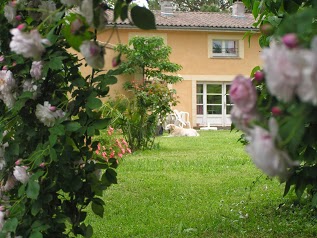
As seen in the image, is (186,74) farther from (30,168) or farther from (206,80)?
(30,168)

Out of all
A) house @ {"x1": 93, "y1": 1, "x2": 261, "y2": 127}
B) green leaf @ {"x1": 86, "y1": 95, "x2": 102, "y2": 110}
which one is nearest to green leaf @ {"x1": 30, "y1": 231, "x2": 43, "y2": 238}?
green leaf @ {"x1": 86, "y1": 95, "x2": 102, "y2": 110}

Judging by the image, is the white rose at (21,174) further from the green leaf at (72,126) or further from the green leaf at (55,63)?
the green leaf at (55,63)

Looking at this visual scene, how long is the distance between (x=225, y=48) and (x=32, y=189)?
2024cm

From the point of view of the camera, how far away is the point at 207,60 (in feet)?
69.8

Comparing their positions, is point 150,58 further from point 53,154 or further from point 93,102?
point 53,154

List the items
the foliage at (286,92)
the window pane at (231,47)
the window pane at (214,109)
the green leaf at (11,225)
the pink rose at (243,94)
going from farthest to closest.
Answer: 1. the window pane at (231,47)
2. the window pane at (214,109)
3. the green leaf at (11,225)
4. the pink rose at (243,94)
5. the foliage at (286,92)

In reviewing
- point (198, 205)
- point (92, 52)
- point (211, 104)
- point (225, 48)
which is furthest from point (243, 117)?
point (225, 48)

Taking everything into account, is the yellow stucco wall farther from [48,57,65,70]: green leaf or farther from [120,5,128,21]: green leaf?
[120,5,128,21]: green leaf

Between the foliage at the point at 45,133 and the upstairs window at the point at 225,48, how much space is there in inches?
770

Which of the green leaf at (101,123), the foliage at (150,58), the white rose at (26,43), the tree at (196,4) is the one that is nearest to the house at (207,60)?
the foliage at (150,58)

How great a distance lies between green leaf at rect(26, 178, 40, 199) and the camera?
1797 mm

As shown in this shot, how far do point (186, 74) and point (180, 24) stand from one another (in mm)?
1751

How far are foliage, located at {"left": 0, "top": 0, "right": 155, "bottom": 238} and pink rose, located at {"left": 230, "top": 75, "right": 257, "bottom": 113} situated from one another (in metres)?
1.15

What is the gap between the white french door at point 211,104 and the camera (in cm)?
2133
